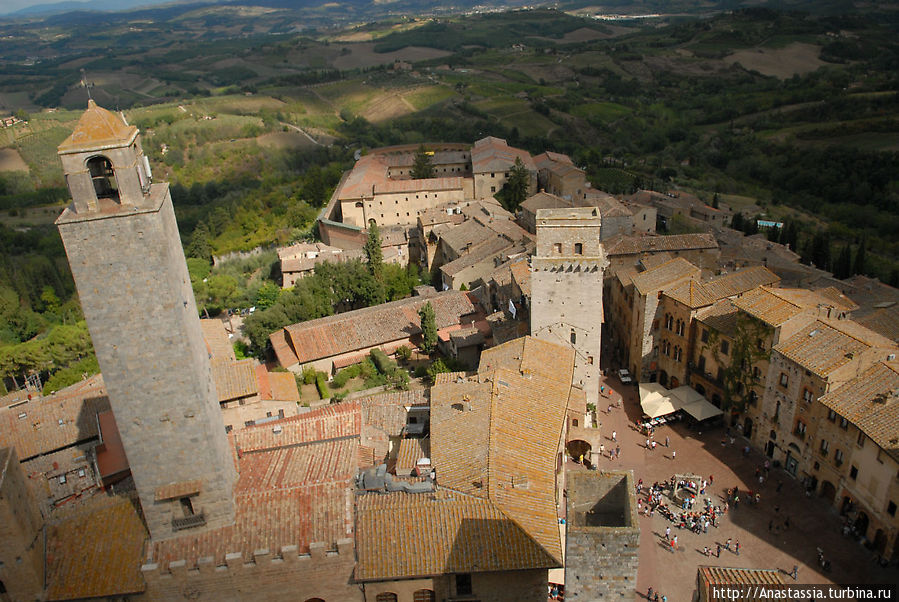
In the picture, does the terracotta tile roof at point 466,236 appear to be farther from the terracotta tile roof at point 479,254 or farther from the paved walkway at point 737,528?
the paved walkway at point 737,528

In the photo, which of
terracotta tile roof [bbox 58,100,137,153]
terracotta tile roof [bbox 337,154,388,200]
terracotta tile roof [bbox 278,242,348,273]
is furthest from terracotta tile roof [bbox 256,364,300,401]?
terracotta tile roof [bbox 337,154,388,200]

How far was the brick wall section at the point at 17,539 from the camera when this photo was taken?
1928 centimetres

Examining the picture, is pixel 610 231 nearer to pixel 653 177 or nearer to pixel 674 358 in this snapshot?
pixel 674 358

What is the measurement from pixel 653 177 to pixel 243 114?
8609 centimetres

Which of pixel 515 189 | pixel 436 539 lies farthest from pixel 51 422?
pixel 515 189

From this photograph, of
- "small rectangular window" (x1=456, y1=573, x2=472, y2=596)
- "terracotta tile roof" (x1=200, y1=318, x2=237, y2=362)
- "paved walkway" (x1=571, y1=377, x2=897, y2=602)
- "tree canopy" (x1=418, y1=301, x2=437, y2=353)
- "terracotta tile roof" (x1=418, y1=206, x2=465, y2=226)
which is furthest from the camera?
"terracotta tile roof" (x1=418, y1=206, x2=465, y2=226)

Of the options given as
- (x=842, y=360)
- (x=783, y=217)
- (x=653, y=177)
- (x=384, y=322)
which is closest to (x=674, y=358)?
(x=842, y=360)

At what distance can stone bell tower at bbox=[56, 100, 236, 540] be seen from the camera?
1847cm

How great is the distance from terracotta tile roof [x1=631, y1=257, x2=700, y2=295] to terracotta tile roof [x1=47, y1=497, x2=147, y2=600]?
31.2 metres

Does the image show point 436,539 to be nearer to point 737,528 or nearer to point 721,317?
point 737,528

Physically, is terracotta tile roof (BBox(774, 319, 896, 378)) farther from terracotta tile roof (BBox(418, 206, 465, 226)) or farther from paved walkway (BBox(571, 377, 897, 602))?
terracotta tile roof (BBox(418, 206, 465, 226))

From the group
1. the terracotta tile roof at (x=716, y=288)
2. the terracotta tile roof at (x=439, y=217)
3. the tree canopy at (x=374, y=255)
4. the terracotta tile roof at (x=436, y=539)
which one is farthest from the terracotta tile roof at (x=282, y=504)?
the terracotta tile roof at (x=439, y=217)

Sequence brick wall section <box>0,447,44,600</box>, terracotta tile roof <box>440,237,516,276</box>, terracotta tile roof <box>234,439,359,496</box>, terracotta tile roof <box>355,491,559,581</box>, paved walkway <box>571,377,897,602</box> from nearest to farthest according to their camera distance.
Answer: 1. brick wall section <box>0,447,44,600</box>
2. terracotta tile roof <box>355,491,559,581</box>
3. terracotta tile roof <box>234,439,359,496</box>
4. paved walkway <box>571,377,897,602</box>
5. terracotta tile roof <box>440,237,516,276</box>

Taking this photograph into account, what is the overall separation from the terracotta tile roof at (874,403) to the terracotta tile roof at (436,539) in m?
16.8
